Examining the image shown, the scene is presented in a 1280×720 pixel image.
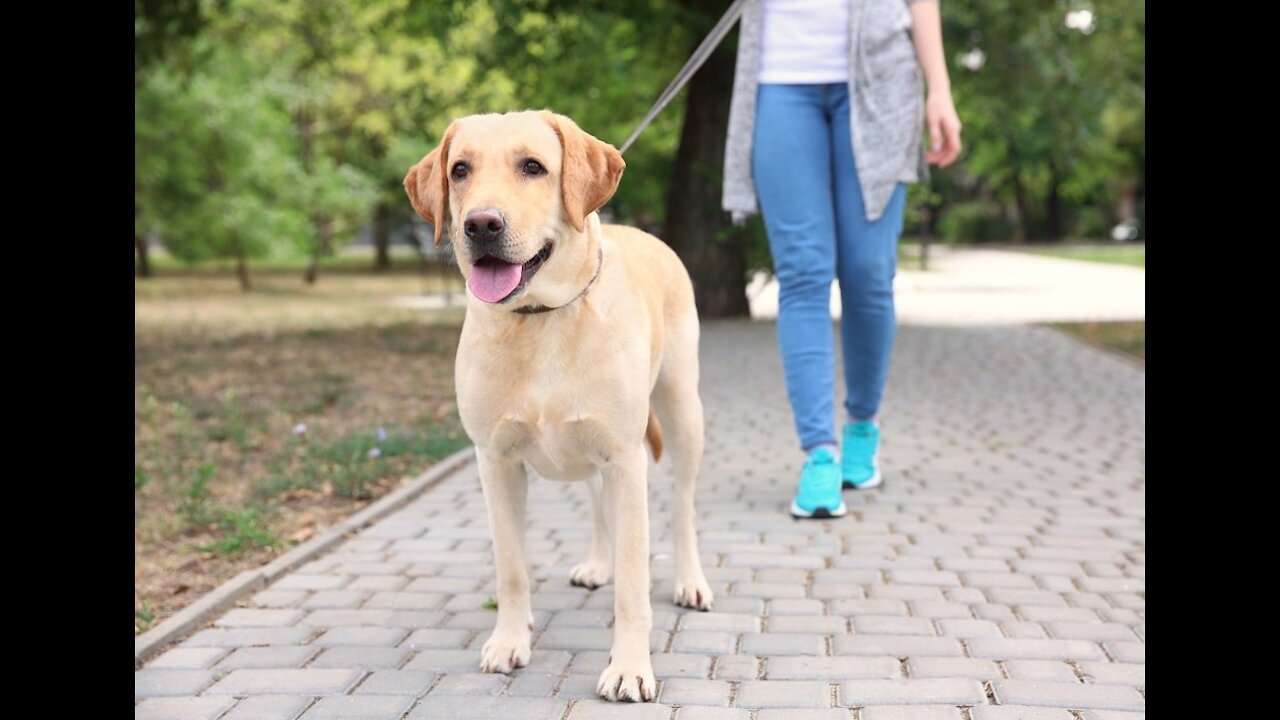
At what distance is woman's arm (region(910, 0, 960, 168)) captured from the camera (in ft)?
17.5

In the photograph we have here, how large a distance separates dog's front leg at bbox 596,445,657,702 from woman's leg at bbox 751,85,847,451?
2028 mm

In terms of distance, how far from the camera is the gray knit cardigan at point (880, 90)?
17.4 feet

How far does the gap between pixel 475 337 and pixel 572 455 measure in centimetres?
41

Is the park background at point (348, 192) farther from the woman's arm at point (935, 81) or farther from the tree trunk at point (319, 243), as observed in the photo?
the woman's arm at point (935, 81)

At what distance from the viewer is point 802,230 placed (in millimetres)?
5391

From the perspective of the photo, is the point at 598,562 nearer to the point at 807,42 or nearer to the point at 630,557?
the point at 630,557

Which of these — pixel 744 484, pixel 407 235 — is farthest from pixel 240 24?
pixel 744 484

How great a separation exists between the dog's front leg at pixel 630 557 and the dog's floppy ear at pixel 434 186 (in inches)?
31.3

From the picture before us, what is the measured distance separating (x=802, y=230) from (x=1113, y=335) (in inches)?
430

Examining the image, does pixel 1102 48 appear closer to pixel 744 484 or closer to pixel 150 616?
pixel 744 484

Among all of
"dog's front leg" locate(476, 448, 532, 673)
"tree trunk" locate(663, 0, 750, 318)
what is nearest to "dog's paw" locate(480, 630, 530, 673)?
"dog's front leg" locate(476, 448, 532, 673)

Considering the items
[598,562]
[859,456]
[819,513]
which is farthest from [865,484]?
[598,562]

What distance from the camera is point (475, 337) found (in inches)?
136

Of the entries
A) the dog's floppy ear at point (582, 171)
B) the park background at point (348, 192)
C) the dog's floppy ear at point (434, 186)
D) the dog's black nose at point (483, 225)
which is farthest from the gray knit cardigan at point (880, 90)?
the park background at point (348, 192)
